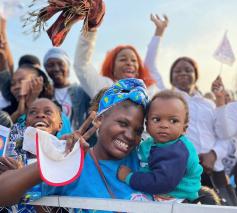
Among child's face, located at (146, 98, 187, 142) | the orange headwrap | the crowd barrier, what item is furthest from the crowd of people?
the orange headwrap

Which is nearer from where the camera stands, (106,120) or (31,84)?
(106,120)

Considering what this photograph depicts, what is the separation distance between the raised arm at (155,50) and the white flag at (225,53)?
48.0 inches

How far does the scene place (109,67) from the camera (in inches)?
184

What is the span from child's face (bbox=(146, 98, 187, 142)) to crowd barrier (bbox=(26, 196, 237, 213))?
0.65m

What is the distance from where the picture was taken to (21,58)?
5.25 metres

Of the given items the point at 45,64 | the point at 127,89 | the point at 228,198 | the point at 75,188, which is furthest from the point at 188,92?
the point at 75,188

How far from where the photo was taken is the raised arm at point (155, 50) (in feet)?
17.0

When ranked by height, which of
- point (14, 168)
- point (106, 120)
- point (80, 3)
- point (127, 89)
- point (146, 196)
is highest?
point (80, 3)

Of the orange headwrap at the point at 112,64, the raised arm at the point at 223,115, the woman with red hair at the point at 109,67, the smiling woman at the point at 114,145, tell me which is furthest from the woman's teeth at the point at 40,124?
the raised arm at the point at 223,115

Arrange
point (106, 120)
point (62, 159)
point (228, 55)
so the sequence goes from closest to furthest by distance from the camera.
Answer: point (62, 159), point (106, 120), point (228, 55)

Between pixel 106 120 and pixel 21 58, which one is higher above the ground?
pixel 21 58

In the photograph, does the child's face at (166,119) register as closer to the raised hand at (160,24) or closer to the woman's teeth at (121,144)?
the woman's teeth at (121,144)

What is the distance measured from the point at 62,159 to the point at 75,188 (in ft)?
1.10

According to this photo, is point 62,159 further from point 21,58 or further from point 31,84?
point 21,58
